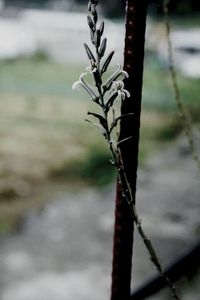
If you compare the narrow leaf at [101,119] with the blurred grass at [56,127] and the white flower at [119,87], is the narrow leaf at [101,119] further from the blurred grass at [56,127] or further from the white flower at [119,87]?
the blurred grass at [56,127]

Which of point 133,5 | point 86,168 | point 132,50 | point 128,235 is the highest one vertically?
point 133,5

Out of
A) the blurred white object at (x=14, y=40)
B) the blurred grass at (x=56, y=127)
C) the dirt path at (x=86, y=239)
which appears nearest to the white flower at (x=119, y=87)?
the dirt path at (x=86, y=239)

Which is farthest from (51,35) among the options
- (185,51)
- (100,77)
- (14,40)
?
(100,77)

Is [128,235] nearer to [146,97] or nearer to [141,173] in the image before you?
[141,173]

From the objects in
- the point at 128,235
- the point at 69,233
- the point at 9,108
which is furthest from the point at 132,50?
the point at 9,108

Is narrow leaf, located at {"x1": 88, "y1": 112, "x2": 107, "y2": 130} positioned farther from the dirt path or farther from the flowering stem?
the dirt path

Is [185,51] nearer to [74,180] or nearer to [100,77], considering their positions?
[74,180]
